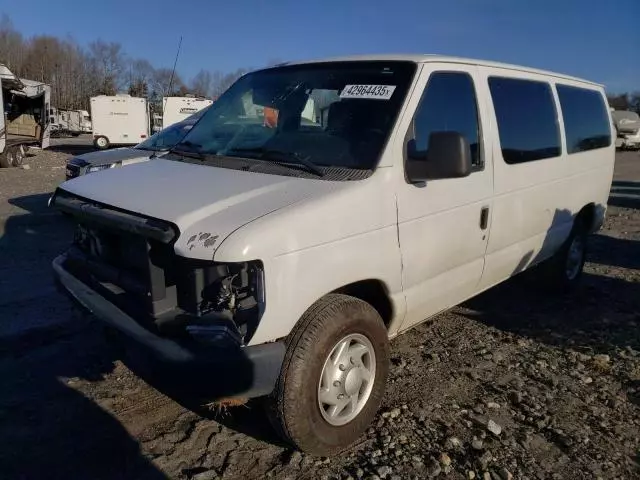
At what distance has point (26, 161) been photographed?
2105 centimetres

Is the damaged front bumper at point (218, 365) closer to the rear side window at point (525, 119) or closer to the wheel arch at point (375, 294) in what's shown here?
the wheel arch at point (375, 294)

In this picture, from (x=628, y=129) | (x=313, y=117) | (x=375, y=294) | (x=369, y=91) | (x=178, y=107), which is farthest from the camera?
(x=178, y=107)

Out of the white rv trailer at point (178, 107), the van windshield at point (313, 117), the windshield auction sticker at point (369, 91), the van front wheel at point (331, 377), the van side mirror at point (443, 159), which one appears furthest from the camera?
the white rv trailer at point (178, 107)

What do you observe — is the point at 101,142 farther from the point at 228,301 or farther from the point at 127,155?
Result: the point at 228,301

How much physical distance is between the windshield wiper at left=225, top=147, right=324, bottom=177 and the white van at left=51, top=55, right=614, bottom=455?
1 cm

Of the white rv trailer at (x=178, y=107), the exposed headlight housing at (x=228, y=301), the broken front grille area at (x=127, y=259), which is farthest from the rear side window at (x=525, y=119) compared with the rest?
the white rv trailer at (x=178, y=107)

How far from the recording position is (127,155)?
30.2 feet

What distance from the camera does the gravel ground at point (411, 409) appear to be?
2928 millimetres

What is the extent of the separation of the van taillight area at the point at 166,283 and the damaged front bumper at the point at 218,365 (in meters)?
0.06

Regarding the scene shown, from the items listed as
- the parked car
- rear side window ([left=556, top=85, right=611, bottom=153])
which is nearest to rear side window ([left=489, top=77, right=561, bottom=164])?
rear side window ([left=556, top=85, right=611, bottom=153])

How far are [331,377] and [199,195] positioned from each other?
47.4 inches

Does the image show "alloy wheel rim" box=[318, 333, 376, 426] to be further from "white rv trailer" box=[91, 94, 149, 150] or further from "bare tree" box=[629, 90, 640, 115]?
"bare tree" box=[629, 90, 640, 115]

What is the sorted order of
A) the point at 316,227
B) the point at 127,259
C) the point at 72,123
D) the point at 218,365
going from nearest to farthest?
the point at 218,365, the point at 316,227, the point at 127,259, the point at 72,123

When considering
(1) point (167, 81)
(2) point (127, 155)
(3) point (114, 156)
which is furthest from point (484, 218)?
(1) point (167, 81)
